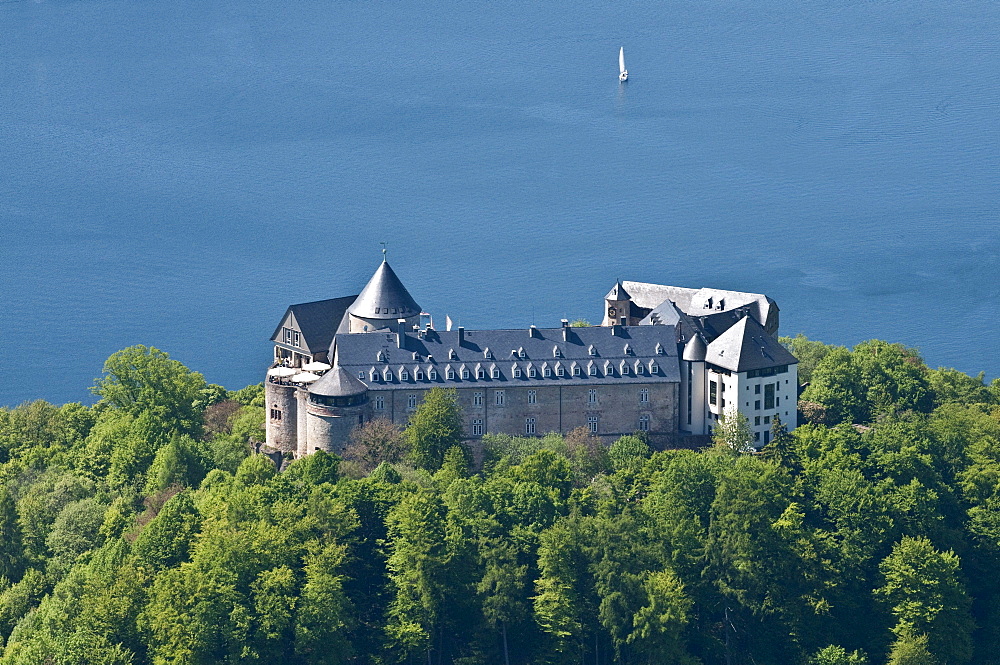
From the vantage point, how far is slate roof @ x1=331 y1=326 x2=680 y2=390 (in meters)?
115

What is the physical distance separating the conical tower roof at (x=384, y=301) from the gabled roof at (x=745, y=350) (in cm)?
1898

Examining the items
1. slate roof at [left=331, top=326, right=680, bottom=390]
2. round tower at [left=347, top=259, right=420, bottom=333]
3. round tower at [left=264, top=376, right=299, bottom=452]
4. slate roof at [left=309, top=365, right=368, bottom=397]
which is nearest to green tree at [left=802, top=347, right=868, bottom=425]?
slate roof at [left=331, top=326, right=680, bottom=390]

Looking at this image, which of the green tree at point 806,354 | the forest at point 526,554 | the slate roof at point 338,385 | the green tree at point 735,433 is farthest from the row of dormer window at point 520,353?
the green tree at point 806,354

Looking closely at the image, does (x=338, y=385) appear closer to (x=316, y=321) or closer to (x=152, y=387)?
(x=316, y=321)

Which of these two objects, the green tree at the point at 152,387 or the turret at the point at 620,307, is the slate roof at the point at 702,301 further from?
the green tree at the point at 152,387

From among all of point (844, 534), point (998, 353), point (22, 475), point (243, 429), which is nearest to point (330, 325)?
point (243, 429)

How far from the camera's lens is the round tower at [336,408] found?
113 m

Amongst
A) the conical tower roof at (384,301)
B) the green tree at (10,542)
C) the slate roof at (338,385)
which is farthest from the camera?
the conical tower roof at (384,301)

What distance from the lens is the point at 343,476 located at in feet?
362

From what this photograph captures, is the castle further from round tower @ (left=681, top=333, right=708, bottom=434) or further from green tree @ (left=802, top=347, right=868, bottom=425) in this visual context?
green tree @ (left=802, top=347, right=868, bottom=425)

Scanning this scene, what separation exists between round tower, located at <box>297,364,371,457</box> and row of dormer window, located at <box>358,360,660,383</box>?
50.4 inches

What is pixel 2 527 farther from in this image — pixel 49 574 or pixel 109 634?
pixel 109 634

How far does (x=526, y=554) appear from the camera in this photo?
104312 millimetres

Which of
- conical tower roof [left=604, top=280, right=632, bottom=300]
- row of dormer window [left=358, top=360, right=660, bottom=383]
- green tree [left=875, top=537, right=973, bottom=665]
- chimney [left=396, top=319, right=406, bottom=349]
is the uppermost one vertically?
conical tower roof [left=604, top=280, right=632, bottom=300]
